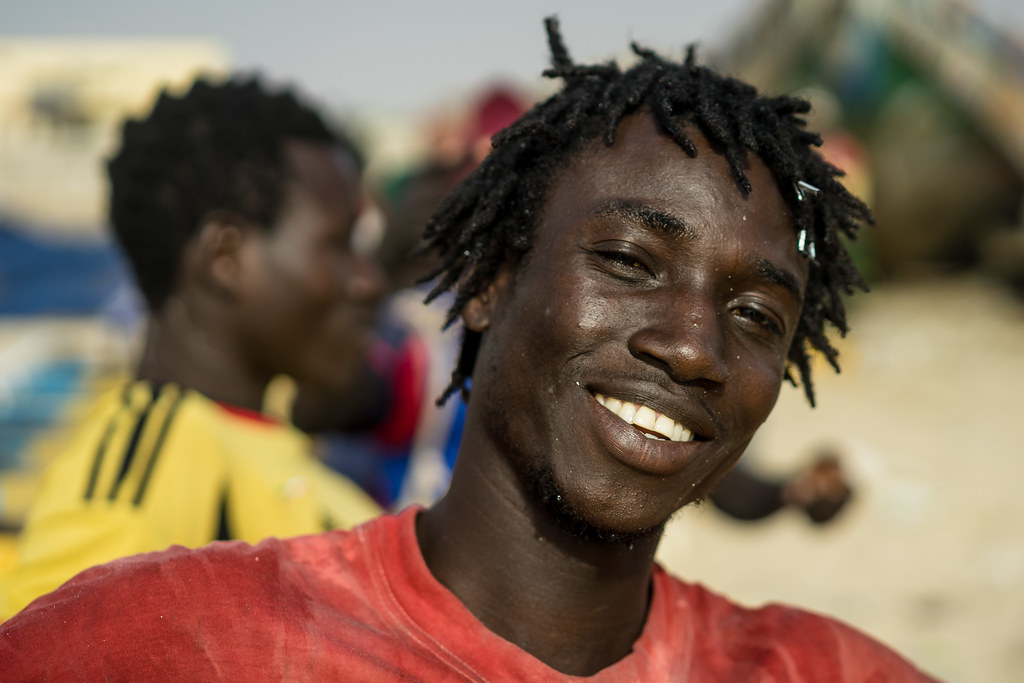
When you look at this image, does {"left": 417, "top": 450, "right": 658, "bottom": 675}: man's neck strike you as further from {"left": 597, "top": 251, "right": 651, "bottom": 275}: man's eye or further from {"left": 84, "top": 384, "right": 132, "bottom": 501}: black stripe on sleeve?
{"left": 84, "top": 384, "right": 132, "bottom": 501}: black stripe on sleeve

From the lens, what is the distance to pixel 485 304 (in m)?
1.95

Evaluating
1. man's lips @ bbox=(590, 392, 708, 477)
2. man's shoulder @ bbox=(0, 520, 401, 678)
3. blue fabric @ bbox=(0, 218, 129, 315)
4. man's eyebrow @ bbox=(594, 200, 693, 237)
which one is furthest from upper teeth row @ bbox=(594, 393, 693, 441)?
blue fabric @ bbox=(0, 218, 129, 315)

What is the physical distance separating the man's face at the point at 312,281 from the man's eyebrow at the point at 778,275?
1.62 metres

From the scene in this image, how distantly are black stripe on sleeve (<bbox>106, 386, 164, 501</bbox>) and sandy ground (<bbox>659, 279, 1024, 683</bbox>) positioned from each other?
261 centimetres

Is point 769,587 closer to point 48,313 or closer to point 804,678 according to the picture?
point 804,678

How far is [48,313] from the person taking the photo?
873 centimetres

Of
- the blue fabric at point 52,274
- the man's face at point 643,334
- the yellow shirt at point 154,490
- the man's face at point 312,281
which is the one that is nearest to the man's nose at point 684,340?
the man's face at point 643,334

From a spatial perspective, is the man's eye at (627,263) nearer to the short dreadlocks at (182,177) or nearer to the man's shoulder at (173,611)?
the man's shoulder at (173,611)

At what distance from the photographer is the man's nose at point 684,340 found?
63.5 inches

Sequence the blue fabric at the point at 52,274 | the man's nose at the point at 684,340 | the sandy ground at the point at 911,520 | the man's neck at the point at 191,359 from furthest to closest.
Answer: the blue fabric at the point at 52,274, the sandy ground at the point at 911,520, the man's neck at the point at 191,359, the man's nose at the point at 684,340

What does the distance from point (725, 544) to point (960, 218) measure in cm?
720

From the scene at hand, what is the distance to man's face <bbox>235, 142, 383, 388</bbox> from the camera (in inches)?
115

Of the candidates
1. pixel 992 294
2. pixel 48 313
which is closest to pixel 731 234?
pixel 48 313

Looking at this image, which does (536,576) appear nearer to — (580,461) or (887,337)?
(580,461)
